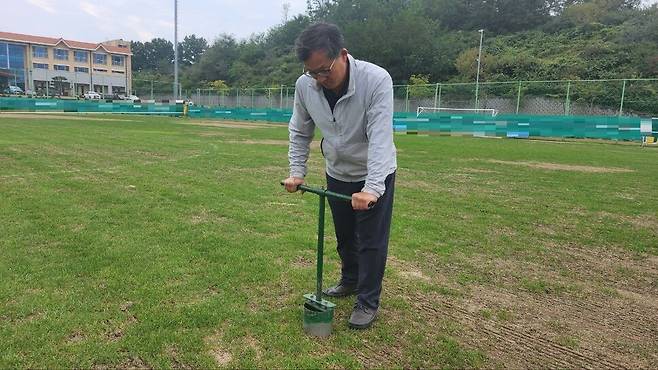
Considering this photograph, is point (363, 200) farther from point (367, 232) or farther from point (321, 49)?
point (321, 49)

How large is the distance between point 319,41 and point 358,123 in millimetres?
555

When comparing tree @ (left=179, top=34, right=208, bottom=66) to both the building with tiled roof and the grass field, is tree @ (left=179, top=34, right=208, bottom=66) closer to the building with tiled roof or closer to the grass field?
the building with tiled roof

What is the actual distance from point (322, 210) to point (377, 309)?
2.55 ft

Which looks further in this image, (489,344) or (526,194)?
(526,194)

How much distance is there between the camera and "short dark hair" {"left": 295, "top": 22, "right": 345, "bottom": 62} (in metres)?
2.71

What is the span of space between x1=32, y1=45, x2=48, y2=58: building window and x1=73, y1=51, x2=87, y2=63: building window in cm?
427

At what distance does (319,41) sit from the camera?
2703 mm

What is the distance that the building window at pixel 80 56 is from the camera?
268 feet

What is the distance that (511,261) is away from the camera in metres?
4.73

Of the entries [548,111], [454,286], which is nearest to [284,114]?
[548,111]

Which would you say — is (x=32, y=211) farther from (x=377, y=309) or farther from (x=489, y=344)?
(x=489, y=344)

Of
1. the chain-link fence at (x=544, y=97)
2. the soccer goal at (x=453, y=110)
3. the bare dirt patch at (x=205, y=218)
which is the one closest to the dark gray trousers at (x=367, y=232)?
the bare dirt patch at (x=205, y=218)

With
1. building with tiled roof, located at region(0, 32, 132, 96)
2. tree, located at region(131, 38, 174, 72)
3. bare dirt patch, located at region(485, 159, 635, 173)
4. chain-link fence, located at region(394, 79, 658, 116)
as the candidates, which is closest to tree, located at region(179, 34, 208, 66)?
tree, located at region(131, 38, 174, 72)

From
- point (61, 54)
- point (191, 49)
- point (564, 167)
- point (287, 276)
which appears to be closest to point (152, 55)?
point (191, 49)
